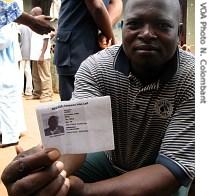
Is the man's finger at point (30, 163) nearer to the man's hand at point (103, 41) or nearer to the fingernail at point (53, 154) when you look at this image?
the fingernail at point (53, 154)

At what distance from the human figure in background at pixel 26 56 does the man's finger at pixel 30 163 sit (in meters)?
5.21

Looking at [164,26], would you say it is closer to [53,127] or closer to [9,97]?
[53,127]

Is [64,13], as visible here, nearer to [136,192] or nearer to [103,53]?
[103,53]

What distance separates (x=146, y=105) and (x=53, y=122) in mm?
427

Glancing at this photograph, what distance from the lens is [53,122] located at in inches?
34.8

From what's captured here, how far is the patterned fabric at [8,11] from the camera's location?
2186 millimetres

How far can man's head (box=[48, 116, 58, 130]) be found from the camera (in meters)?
0.88

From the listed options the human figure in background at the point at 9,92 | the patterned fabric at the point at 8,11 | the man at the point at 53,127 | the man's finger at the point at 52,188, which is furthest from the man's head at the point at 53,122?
the human figure in background at the point at 9,92

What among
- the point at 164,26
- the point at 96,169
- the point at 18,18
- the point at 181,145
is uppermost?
the point at 18,18

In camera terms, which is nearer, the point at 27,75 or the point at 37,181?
the point at 37,181

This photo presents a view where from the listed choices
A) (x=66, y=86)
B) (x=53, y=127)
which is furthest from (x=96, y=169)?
Result: (x=66, y=86)

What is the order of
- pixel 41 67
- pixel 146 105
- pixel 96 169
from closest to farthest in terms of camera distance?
pixel 146 105 < pixel 96 169 < pixel 41 67

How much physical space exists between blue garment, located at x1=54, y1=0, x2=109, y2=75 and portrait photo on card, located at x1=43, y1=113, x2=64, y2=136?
106cm
